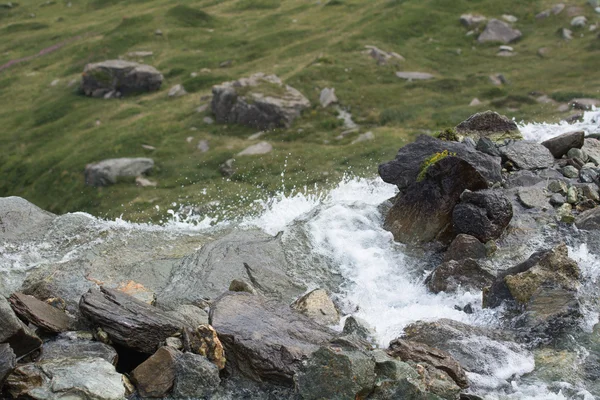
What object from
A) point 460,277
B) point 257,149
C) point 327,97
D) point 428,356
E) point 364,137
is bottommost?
point 257,149

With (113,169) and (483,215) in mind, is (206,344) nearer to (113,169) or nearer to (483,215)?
(483,215)

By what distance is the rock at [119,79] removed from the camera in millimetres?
60750

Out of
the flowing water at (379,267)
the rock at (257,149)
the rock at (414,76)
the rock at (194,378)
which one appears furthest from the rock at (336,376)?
the rock at (414,76)

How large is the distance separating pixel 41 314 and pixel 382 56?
43871 millimetres

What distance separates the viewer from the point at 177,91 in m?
58.9

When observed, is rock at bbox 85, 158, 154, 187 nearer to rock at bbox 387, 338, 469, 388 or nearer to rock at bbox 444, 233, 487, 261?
rock at bbox 444, 233, 487, 261

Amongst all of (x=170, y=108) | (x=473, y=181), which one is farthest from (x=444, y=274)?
(x=170, y=108)

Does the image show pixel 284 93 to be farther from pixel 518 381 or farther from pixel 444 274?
pixel 518 381

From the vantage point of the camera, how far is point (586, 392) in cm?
1577

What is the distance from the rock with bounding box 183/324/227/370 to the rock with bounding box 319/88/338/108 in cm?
3464

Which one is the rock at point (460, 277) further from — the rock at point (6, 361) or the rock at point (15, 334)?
the rock at point (6, 361)

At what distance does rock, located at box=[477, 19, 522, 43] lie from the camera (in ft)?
191

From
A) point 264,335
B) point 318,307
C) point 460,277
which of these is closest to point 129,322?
point 264,335

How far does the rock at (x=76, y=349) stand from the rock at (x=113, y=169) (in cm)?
2913
